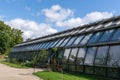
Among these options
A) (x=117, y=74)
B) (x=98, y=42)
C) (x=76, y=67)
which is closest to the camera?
(x=117, y=74)

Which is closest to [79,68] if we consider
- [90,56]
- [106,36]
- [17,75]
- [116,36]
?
[90,56]

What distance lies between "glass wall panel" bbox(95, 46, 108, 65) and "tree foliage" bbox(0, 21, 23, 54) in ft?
171

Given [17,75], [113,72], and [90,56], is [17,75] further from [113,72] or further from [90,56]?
[113,72]

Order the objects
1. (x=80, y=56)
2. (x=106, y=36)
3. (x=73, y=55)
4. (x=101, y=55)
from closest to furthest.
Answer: (x=101, y=55)
(x=106, y=36)
(x=80, y=56)
(x=73, y=55)

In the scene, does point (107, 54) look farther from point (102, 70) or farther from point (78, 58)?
point (78, 58)

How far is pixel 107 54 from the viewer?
672 inches

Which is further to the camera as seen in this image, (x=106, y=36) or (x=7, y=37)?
(x=7, y=37)

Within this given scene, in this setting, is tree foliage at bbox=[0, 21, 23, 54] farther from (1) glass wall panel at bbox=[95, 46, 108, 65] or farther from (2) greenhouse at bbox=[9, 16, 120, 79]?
(1) glass wall panel at bbox=[95, 46, 108, 65]

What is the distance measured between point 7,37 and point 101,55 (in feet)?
176

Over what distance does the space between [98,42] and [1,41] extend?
51.8m

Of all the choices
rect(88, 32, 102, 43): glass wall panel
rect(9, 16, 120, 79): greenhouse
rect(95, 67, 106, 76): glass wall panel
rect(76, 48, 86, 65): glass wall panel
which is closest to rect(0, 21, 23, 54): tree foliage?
rect(9, 16, 120, 79): greenhouse

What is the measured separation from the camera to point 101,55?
17812 mm

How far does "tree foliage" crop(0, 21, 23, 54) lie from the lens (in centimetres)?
6669

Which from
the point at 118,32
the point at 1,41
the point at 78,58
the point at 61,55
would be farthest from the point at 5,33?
the point at 118,32
